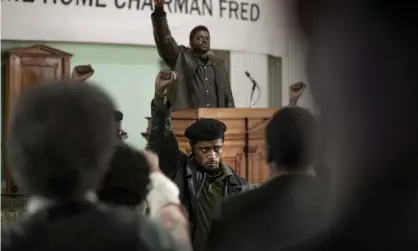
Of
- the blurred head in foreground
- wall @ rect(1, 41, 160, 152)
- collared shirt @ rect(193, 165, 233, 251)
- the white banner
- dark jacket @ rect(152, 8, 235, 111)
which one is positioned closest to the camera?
the blurred head in foreground

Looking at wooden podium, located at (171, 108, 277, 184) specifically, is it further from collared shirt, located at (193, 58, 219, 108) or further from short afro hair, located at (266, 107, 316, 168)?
short afro hair, located at (266, 107, 316, 168)

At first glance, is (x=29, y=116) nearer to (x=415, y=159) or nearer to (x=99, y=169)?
(x=99, y=169)

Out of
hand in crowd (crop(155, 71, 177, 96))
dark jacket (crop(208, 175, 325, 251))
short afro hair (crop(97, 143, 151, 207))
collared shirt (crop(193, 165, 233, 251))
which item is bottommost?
collared shirt (crop(193, 165, 233, 251))

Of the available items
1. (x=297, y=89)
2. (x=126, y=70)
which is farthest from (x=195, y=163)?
(x=126, y=70)

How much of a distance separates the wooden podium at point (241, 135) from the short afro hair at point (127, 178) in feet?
5.18

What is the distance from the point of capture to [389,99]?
212mm

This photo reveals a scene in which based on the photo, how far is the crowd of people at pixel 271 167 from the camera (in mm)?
210

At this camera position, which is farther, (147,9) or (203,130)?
(147,9)

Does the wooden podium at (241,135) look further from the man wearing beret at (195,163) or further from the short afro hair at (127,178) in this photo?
the short afro hair at (127,178)

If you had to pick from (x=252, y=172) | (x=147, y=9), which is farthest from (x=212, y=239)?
(x=147, y=9)

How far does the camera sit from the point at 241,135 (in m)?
2.84

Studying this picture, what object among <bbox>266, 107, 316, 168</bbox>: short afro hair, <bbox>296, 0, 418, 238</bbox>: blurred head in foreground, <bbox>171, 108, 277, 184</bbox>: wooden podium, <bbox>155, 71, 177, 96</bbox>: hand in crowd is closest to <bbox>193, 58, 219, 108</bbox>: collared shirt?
<bbox>171, 108, 277, 184</bbox>: wooden podium

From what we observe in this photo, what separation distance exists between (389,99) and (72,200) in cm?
58

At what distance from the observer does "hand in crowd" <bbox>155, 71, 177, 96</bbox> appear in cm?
204
